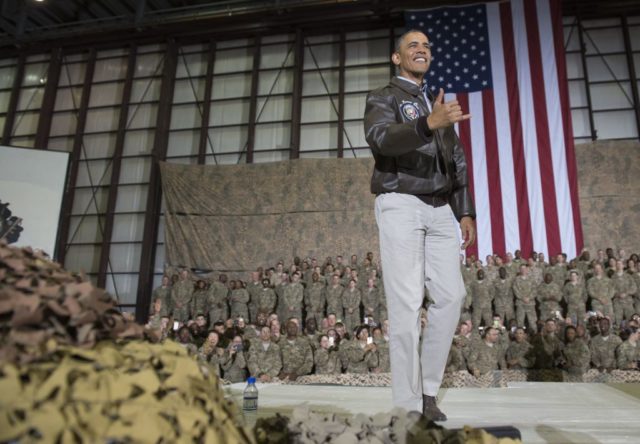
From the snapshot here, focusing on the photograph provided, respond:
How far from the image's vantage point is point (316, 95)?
1236 centimetres

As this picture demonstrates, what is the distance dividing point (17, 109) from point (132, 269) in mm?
5667

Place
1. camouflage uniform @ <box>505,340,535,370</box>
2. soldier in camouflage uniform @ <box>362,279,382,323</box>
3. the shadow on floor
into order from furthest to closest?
soldier in camouflage uniform @ <box>362,279,382,323</box>, camouflage uniform @ <box>505,340,535,370</box>, the shadow on floor

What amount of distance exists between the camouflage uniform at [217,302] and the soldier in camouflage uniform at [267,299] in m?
0.81

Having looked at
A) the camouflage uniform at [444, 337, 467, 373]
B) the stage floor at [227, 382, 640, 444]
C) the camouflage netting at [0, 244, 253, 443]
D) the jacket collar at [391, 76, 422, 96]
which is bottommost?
the camouflage uniform at [444, 337, 467, 373]

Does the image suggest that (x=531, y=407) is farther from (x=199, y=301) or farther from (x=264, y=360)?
(x=199, y=301)

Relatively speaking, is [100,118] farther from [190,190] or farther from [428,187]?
[428,187]

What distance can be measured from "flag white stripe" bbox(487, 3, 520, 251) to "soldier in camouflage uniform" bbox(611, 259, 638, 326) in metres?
1.75

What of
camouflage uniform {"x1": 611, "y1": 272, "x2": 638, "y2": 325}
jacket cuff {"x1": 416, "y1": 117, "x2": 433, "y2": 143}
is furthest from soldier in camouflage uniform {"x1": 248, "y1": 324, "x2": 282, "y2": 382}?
jacket cuff {"x1": 416, "y1": 117, "x2": 433, "y2": 143}

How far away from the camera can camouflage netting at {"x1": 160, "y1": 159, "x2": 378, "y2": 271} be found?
425 inches

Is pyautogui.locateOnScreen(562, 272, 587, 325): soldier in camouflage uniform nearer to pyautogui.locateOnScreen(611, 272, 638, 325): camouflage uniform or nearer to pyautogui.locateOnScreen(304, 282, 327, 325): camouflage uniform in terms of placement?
pyautogui.locateOnScreen(611, 272, 638, 325): camouflage uniform

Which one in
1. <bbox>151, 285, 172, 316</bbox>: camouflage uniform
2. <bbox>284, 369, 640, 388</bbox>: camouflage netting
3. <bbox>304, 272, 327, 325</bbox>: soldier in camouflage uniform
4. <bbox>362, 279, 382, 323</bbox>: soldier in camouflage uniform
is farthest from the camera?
<bbox>151, 285, 172, 316</bbox>: camouflage uniform

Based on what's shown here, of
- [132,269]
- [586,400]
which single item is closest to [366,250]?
[132,269]

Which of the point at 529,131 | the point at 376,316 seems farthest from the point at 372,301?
the point at 529,131

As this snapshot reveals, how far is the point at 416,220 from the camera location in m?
1.83
